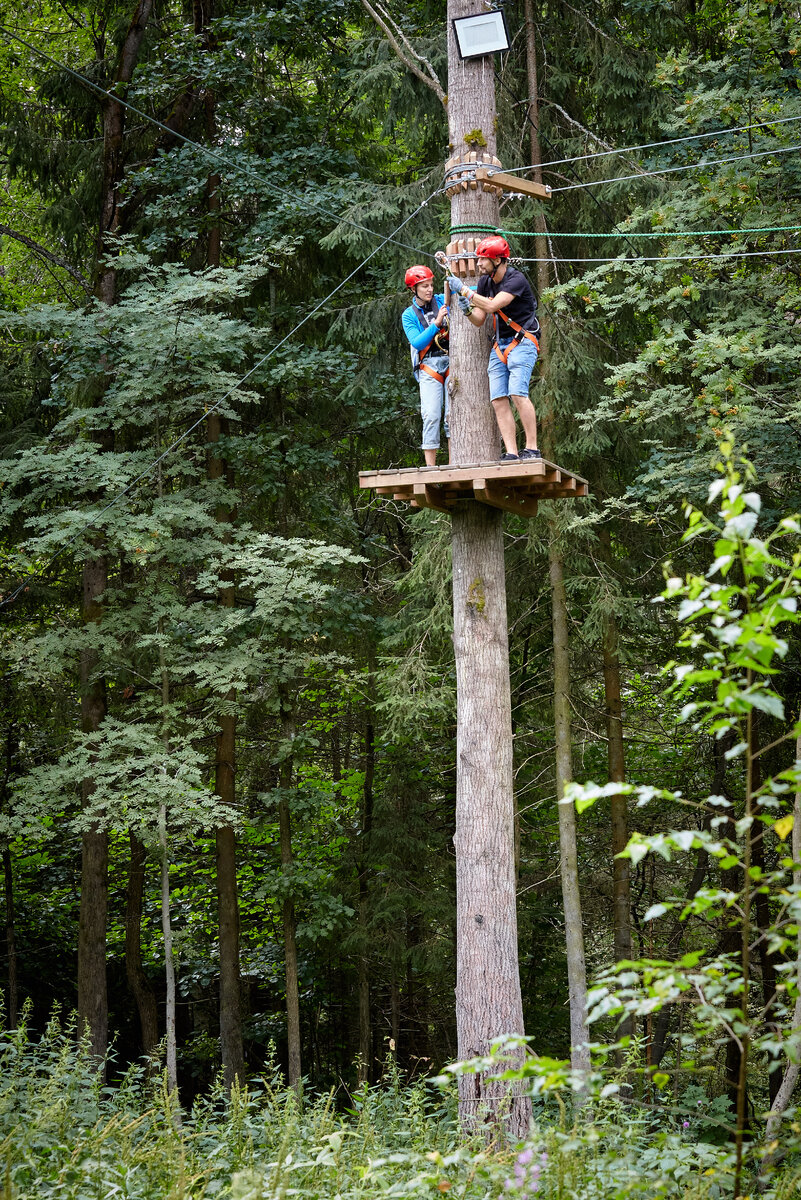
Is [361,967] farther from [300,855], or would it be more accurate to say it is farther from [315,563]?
[315,563]

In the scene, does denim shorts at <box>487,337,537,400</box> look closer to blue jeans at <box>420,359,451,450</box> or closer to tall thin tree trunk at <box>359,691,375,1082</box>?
blue jeans at <box>420,359,451,450</box>

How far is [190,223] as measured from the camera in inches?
406

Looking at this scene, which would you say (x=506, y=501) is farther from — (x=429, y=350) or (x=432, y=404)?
(x=429, y=350)

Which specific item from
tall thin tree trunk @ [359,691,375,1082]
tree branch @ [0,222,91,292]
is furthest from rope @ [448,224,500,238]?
tall thin tree trunk @ [359,691,375,1082]

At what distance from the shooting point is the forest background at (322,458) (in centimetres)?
786

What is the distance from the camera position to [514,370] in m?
5.84

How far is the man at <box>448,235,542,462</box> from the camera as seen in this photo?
5734mm

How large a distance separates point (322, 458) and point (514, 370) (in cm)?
504

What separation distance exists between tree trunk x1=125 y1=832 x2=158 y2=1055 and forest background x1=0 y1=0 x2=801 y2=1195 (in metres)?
0.06

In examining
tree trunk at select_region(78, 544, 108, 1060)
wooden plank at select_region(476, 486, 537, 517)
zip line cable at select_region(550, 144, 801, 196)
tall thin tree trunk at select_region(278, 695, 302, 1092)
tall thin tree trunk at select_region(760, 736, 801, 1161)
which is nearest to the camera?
tall thin tree trunk at select_region(760, 736, 801, 1161)

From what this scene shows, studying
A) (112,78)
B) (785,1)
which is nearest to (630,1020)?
(785,1)

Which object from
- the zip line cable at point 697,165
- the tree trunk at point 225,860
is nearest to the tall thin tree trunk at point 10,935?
the tree trunk at point 225,860

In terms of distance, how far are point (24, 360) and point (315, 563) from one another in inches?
197

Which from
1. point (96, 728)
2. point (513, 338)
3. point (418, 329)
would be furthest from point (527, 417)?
point (96, 728)
